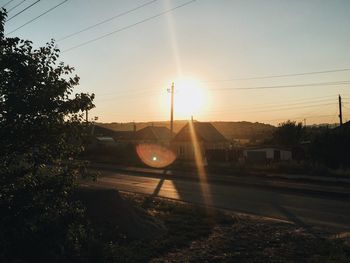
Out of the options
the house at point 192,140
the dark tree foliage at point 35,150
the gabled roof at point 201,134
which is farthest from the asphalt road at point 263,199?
the gabled roof at point 201,134

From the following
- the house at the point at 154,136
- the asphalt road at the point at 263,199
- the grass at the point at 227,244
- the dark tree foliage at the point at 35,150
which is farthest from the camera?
the house at the point at 154,136

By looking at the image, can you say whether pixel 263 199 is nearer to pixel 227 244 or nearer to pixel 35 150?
pixel 227 244

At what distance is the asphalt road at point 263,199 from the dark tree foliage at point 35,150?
743 centimetres

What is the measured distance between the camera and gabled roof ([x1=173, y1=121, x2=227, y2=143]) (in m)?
57.5

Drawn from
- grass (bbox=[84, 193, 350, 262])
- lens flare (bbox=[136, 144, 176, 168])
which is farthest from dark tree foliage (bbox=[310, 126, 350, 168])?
grass (bbox=[84, 193, 350, 262])

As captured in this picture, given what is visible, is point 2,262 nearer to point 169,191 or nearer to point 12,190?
point 12,190

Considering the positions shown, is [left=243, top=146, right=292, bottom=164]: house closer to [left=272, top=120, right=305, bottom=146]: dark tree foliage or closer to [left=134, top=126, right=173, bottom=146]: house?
[left=272, top=120, right=305, bottom=146]: dark tree foliage

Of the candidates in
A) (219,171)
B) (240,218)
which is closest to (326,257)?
(240,218)

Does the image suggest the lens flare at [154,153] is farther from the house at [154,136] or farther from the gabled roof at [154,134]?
the gabled roof at [154,134]

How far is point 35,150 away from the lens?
6492mm

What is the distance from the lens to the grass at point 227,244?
8.11 m

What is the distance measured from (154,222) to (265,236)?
2.43 m

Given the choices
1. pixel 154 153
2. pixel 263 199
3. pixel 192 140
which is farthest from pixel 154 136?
pixel 263 199

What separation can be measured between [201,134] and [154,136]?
16.1 meters
